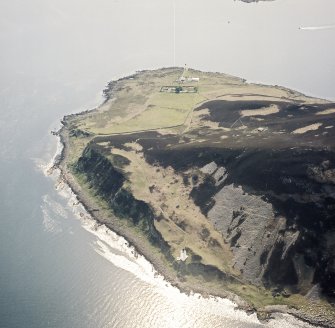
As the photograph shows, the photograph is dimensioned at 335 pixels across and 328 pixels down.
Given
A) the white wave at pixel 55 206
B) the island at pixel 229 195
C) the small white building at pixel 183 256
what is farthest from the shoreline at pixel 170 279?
the white wave at pixel 55 206

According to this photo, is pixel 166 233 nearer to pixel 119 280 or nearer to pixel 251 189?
pixel 119 280

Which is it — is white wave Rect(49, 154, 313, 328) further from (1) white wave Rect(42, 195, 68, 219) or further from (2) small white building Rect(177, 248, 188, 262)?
(2) small white building Rect(177, 248, 188, 262)

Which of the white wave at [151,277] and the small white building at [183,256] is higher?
the small white building at [183,256]

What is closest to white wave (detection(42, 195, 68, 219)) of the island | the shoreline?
the shoreline

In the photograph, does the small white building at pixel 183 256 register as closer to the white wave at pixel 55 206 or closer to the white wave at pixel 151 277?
the white wave at pixel 151 277

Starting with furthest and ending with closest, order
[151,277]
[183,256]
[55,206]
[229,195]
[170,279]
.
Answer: [55,206]
[229,195]
[183,256]
[151,277]
[170,279]

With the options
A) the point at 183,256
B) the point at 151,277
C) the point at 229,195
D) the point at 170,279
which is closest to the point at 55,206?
the point at 151,277

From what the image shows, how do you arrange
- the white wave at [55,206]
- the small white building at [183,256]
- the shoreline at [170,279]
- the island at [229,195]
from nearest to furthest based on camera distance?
1. the shoreline at [170,279]
2. the island at [229,195]
3. the small white building at [183,256]
4. the white wave at [55,206]

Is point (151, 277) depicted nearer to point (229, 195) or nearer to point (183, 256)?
point (183, 256)
